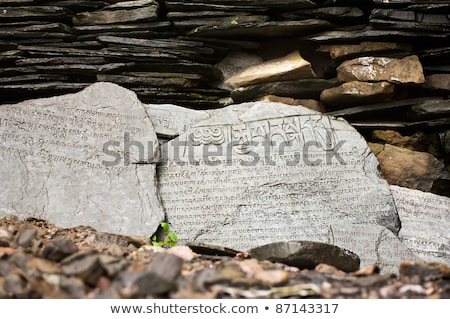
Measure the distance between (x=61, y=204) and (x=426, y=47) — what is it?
12.7 feet

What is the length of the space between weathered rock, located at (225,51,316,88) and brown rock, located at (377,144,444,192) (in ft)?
3.94

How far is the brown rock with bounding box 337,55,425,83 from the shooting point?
5684 millimetres

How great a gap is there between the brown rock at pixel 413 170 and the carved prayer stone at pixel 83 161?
2.20 meters

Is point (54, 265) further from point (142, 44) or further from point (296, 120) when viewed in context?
point (142, 44)

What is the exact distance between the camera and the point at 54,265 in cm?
281

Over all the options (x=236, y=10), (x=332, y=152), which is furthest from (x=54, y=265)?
(x=236, y=10)

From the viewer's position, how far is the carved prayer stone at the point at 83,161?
468 cm

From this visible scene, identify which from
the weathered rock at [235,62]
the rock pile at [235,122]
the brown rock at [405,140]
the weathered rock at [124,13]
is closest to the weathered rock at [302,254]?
the rock pile at [235,122]

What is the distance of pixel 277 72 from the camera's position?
588 centimetres

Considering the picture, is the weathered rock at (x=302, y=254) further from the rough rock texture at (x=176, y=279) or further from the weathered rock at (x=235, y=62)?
the weathered rock at (x=235, y=62)

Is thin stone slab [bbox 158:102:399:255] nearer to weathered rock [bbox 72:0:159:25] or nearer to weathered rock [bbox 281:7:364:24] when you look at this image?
weathered rock [bbox 281:7:364:24]

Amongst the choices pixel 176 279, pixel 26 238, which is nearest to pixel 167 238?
pixel 26 238

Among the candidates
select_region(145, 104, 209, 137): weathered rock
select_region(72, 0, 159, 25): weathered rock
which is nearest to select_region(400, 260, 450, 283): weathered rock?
select_region(145, 104, 209, 137): weathered rock

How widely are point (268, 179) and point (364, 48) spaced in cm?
185
